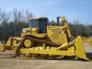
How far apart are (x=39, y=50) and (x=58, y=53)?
1.56m

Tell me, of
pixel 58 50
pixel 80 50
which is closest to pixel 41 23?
pixel 58 50

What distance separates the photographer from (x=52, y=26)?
72.0 ft

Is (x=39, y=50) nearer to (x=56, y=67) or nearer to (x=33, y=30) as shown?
(x=33, y=30)

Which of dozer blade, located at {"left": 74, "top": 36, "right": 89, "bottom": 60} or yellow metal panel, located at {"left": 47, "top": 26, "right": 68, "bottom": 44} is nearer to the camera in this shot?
dozer blade, located at {"left": 74, "top": 36, "right": 89, "bottom": 60}

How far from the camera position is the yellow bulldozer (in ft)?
65.0

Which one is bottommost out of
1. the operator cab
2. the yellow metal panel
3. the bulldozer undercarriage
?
the bulldozer undercarriage

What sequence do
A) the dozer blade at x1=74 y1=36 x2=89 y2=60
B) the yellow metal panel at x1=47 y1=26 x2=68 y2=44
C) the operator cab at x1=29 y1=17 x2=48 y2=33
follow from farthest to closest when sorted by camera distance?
the operator cab at x1=29 y1=17 x2=48 y2=33 → the yellow metal panel at x1=47 y1=26 x2=68 y2=44 → the dozer blade at x1=74 y1=36 x2=89 y2=60

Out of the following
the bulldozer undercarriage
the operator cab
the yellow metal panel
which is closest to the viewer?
the bulldozer undercarriage

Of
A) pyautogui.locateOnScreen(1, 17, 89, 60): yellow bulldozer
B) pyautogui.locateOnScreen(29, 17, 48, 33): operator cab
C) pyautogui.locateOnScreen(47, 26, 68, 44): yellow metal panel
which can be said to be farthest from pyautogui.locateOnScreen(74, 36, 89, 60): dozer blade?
pyautogui.locateOnScreen(29, 17, 48, 33): operator cab

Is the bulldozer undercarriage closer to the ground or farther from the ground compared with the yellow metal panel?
closer to the ground

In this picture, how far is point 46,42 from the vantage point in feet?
71.2

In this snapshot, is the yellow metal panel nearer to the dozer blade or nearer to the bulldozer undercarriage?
the bulldozer undercarriage

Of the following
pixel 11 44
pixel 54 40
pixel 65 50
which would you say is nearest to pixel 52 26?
pixel 54 40

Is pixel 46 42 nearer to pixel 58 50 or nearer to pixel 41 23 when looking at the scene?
pixel 58 50
